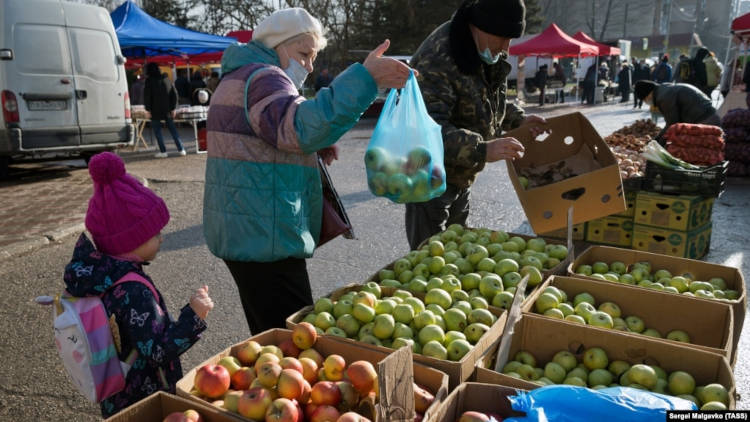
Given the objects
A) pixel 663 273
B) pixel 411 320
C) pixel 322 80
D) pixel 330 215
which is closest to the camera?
pixel 411 320

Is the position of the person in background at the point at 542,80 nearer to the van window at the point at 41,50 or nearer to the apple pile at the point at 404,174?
the van window at the point at 41,50

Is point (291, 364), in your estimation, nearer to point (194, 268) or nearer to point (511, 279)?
point (511, 279)

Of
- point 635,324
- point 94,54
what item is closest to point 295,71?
point 635,324

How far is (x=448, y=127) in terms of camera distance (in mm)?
3164

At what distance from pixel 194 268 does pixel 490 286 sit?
357cm

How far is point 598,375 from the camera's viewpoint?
2119 mm

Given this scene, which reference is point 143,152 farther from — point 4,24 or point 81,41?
point 4,24

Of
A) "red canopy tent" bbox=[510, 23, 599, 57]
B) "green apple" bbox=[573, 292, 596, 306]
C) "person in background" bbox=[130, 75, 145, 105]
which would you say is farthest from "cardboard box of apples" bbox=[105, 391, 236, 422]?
"red canopy tent" bbox=[510, 23, 599, 57]

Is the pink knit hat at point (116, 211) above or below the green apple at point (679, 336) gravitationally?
above

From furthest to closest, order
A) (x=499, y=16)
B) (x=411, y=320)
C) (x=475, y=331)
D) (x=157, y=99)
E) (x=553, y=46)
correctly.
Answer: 1. (x=553, y=46)
2. (x=157, y=99)
3. (x=499, y=16)
4. (x=411, y=320)
5. (x=475, y=331)

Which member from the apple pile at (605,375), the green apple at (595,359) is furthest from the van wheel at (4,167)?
the green apple at (595,359)

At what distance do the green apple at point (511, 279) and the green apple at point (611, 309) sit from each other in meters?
0.40

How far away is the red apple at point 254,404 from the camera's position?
5.66 feet

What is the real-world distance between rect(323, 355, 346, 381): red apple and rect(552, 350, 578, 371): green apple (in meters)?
0.88
